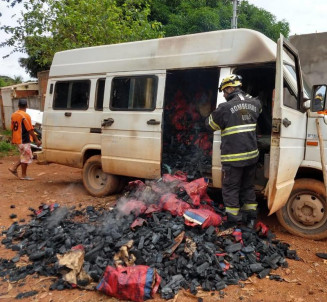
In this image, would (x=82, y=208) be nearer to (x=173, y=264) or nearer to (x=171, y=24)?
(x=173, y=264)

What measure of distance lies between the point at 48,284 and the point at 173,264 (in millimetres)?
1299

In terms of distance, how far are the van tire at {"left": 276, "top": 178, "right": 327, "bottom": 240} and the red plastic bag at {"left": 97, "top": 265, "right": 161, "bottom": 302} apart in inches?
84.1

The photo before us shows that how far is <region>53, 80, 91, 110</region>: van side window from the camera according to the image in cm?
607

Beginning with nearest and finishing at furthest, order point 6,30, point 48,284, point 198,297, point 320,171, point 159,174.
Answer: point 198,297 < point 48,284 < point 320,171 < point 159,174 < point 6,30

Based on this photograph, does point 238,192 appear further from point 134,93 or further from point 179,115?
point 179,115

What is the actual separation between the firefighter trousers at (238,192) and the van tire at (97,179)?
248 centimetres

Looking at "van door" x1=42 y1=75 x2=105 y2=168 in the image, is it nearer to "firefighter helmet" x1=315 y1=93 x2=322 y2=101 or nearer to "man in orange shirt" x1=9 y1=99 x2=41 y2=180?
"man in orange shirt" x1=9 y1=99 x2=41 y2=180

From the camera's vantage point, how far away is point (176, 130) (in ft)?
20.8

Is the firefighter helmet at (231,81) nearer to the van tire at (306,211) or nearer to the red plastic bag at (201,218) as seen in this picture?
the van tire at (306,211)

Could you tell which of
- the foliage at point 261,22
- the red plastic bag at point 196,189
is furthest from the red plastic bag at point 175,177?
the foliage at point 261,22

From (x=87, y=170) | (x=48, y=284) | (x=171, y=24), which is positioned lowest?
(x=48, y=284)

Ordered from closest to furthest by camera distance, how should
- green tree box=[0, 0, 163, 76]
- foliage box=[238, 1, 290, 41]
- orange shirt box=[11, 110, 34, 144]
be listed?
orange shirt box=[11, 110, 34, 144]
green tree box=[0, 0, 163, 76]
foliage box=[238, 1, 290, 41]

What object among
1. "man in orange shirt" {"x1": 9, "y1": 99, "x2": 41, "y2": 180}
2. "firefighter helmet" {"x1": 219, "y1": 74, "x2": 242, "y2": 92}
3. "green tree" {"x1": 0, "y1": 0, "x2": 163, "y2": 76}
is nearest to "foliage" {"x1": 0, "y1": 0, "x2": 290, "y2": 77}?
"green tree" {"x1": 0, "y1": 0, "x2": 163, "y2": 76}

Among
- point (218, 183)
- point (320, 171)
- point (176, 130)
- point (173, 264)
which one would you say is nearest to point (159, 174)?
point (218, 183)
